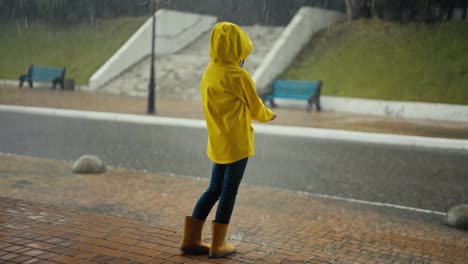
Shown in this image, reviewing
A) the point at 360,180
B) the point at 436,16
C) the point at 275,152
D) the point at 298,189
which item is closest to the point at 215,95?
the point at 298,189

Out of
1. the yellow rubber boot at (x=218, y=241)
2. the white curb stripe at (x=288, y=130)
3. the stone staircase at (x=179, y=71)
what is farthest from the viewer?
→ the stone staircase at (x=179, y=71)

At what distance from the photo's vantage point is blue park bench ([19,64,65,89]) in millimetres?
22578

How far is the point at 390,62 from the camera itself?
63.1 ft

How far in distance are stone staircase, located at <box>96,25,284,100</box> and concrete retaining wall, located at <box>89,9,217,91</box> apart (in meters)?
0.33

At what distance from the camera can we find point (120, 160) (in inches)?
345

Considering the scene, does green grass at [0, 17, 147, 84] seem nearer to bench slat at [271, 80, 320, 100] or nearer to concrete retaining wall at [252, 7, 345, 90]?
concrete retaining wall at [252, 7, 345, 90]

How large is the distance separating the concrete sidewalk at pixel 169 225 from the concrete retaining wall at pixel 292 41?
13.5m

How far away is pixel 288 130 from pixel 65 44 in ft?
58.3

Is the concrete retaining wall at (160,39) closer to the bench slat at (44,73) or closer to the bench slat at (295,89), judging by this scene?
the bench slat at (44,73)

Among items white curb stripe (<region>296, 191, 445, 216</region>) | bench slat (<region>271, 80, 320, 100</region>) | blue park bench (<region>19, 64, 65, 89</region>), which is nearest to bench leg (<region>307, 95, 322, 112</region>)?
bench slat (<region>271, 80, 320, 100</region>)

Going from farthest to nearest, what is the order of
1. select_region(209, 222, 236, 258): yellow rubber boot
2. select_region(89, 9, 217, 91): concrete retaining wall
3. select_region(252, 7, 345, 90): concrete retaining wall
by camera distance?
select_region(89, 9, 217, 91): concrete retaining wall
select_region(252, 7, 345, 90): concrete retaining wall
select_region(209, 222, 236, 258): yellow rubber boot

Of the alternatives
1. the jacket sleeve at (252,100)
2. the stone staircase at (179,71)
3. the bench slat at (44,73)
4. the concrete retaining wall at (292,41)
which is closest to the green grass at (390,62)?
the concrete retaining wall at (292,41)

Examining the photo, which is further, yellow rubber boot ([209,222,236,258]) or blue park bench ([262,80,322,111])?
blue park bench ([262,80,322,111])

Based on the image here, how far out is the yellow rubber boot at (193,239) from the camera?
4043 millimetres
